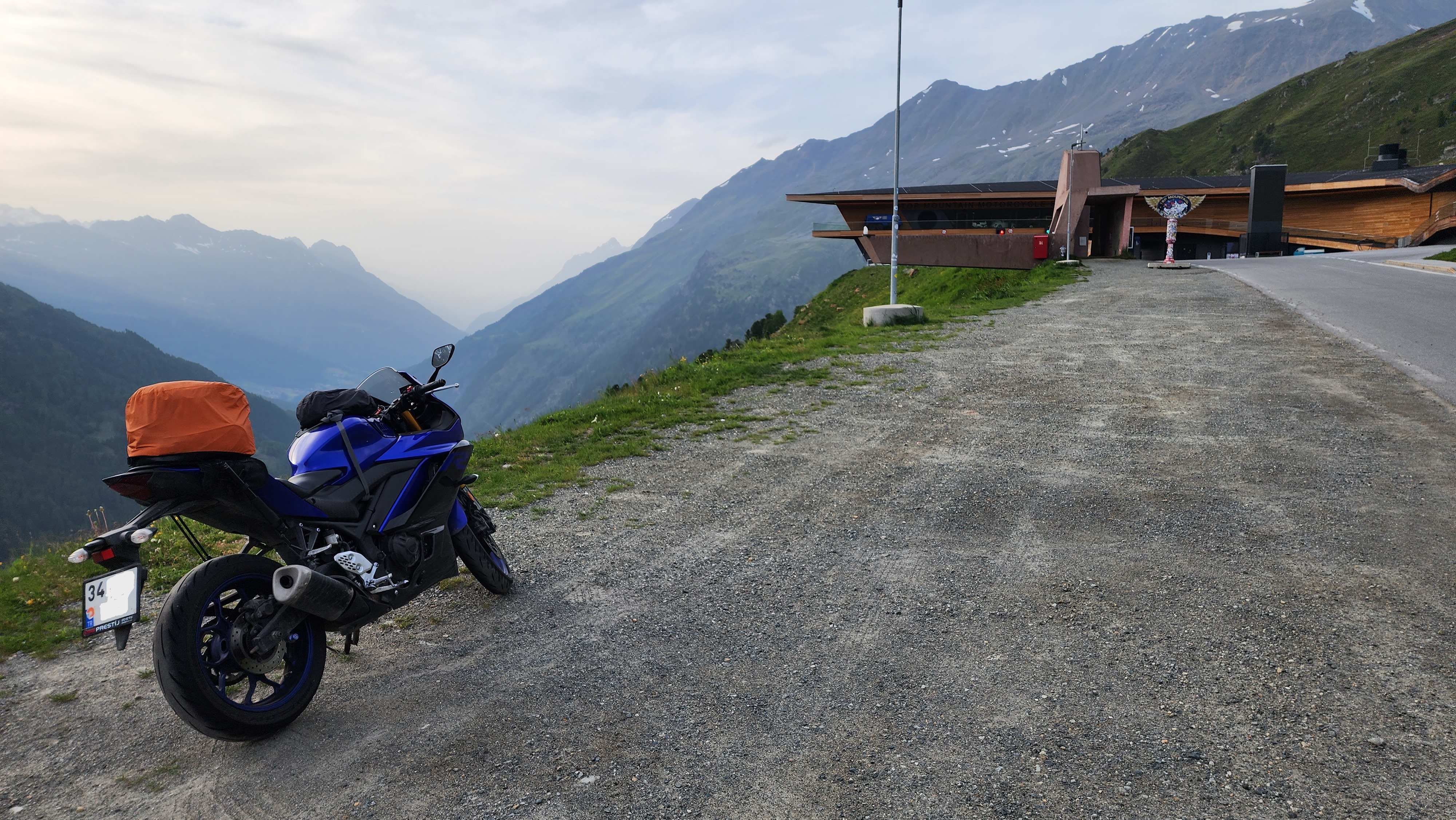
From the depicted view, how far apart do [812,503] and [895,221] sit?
17339 mm

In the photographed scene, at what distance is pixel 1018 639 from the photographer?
14.1ft

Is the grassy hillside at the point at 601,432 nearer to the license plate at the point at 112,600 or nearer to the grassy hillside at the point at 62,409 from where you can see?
the license plate at the point at 112,600

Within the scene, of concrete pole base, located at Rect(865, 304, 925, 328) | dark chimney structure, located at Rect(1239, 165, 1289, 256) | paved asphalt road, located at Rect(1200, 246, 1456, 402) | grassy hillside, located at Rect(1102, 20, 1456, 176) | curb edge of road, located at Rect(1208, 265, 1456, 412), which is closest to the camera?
curb edge of road, located at Rect(1208, 265, 1456, 412)

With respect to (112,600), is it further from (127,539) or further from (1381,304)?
(1381,304)

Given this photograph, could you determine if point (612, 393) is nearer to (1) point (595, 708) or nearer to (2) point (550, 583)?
(2) point (550, 583)

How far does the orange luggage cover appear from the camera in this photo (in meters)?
3.38

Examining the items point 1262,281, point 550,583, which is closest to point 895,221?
point 1262,281

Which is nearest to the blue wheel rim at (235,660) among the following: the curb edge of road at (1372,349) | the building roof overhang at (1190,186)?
the curb edge of road at (1372,349)

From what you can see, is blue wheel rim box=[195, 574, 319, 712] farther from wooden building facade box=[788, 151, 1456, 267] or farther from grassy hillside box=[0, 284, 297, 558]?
grassy hillside box=[0, 284, 297, 558]

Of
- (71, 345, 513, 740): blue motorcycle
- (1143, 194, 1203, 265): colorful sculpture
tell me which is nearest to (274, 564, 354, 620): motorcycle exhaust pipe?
(71, 345, 513, 740): blue motorcycle

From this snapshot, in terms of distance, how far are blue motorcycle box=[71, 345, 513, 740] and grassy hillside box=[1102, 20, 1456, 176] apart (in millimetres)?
110455

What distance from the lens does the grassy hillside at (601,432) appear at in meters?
5.27

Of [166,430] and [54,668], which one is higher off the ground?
[166,430]

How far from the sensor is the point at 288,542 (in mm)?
3977
